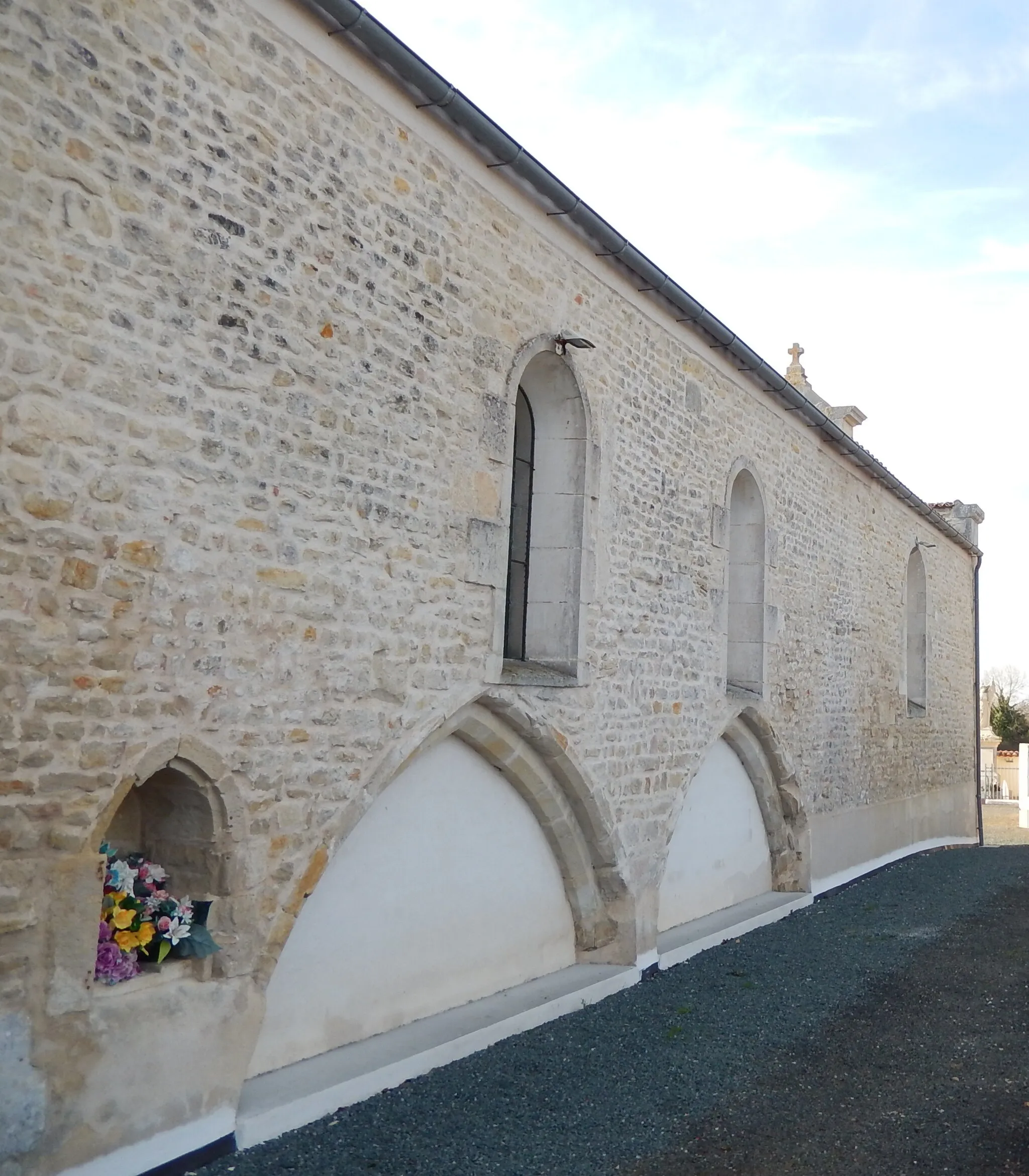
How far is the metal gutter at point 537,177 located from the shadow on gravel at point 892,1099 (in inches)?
188

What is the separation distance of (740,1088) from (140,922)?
2.92 metres

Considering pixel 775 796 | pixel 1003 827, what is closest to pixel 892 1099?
pixel 775 796

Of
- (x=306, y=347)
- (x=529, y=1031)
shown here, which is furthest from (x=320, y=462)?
(x=529, y=1031)

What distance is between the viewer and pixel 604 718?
6.67 meters

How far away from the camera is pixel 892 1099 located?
486 centimetres

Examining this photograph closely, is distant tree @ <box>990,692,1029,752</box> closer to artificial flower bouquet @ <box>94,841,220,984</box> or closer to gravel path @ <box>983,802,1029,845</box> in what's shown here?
gravel path @ <box>983,802,1029,845</box>

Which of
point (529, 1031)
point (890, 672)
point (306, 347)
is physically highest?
point (306, 347)

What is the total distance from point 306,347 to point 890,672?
10310mm

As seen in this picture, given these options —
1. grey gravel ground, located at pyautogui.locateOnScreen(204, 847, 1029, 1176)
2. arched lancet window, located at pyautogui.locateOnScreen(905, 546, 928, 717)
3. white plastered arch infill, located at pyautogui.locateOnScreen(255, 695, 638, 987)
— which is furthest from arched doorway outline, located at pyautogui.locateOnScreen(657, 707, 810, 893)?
arched lancet window, located at pyautogui.locateOnScreen(905, 546, 928, 717)

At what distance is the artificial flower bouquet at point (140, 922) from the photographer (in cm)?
369

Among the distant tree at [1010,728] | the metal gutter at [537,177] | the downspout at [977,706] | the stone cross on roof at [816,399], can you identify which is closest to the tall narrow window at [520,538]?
the metal gutter at [537,177]

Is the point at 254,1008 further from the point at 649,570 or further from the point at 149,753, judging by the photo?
the point at 649,570

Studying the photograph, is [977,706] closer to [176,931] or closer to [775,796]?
[775,796]

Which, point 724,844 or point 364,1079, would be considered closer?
point 364,1079
